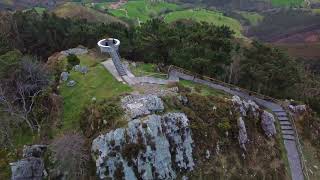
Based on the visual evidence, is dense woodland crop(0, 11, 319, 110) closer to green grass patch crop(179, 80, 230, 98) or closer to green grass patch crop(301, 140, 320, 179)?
green grass patch crop(179, 80, 230, 98)

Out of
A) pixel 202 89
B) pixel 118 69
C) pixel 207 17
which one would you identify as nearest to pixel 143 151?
pixel 202 89

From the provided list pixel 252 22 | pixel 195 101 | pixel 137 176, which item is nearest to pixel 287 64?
pixel 195 101

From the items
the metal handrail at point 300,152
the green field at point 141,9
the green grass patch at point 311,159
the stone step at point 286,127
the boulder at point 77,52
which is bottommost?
the green field at point 141,9

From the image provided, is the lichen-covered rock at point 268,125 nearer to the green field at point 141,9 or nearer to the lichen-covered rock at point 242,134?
the lichen-covered rock at point 242,134

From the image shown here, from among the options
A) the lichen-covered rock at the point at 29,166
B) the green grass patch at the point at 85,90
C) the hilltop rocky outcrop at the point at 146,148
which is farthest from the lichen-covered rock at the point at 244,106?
the lichen-covered rock at the point at 29,166

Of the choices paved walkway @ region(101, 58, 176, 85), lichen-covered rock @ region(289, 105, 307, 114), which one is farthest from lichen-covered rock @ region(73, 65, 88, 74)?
lichen-covered rock @ region(289, 105, 307, 114)

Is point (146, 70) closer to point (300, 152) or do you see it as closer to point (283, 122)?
point (283, 122)
